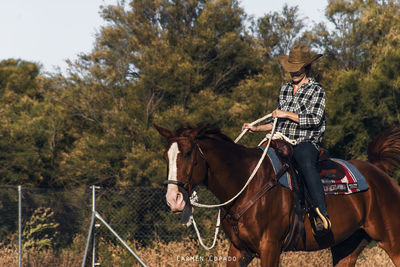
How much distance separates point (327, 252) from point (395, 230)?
416 centimetres

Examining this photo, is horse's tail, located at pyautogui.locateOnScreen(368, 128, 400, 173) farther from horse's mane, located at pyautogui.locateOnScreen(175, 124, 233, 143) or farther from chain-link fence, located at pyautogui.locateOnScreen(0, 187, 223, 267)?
chain-link fence, located at pyautogui.locateOnScreen(0, 187, 223, 267)

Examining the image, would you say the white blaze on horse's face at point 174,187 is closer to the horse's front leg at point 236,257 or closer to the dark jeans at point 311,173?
the horse's front leg at point 236,257

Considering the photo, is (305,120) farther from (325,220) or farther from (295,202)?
(325,220)

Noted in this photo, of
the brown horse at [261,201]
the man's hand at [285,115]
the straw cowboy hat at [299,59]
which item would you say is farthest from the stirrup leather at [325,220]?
the straw cowboy hat at [299,59]

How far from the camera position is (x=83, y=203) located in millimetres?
15727

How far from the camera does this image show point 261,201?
507cm

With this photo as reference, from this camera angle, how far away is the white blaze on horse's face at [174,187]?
442 centimetres

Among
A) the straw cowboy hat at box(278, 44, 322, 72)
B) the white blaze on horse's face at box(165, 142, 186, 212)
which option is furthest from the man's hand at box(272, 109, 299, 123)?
the white blaze on horse's face at box(165, 142, 186, 212)

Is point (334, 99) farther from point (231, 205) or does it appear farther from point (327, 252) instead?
point (231, 205)

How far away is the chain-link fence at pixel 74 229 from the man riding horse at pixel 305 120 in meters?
4.62

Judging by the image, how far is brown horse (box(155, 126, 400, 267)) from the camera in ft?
15.3

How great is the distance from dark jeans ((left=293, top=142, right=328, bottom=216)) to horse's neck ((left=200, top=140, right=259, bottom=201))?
54cm

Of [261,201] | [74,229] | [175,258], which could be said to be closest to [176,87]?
[74,229]

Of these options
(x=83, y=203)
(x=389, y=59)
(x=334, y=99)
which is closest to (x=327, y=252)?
(x=83, y=203)
